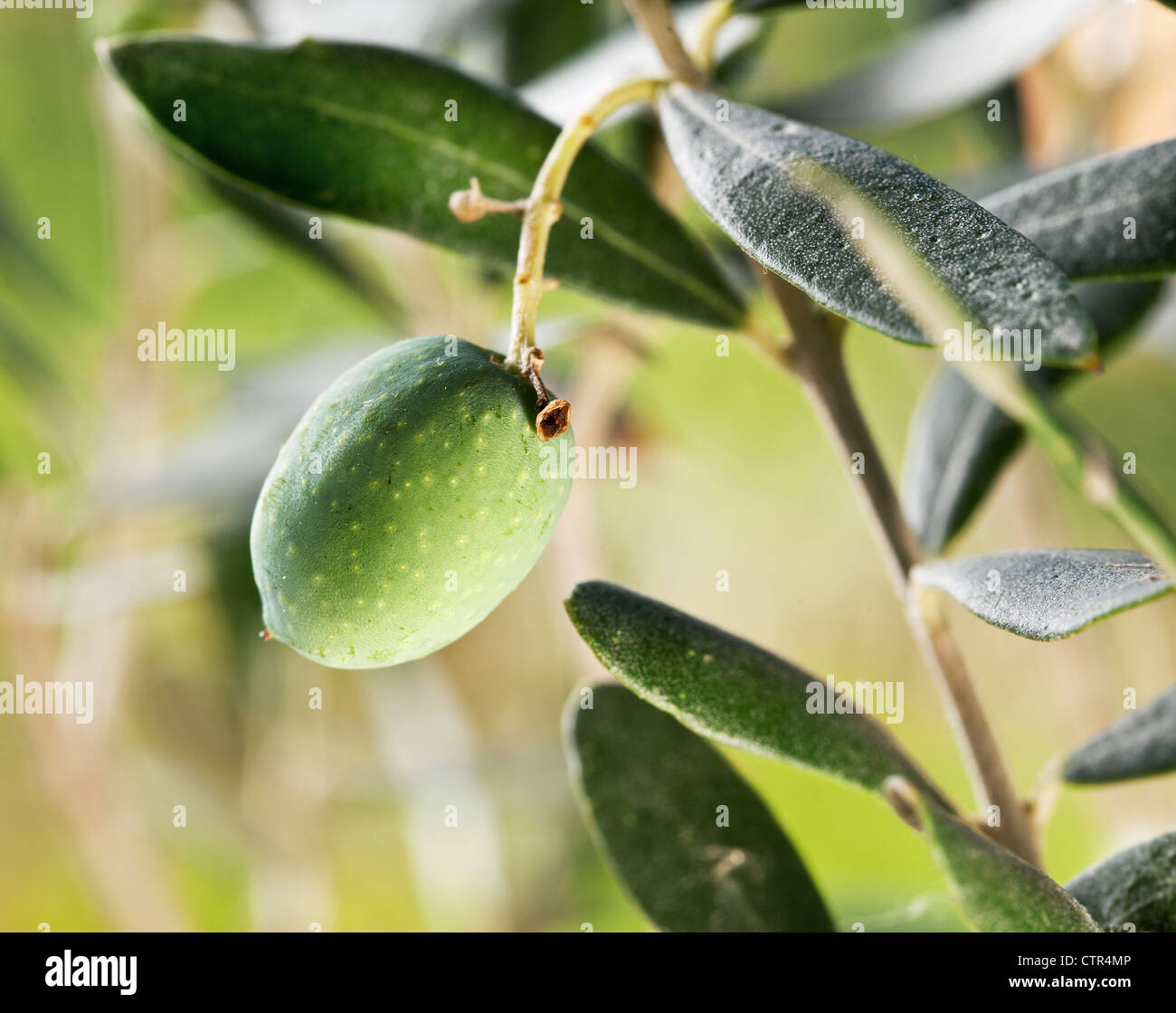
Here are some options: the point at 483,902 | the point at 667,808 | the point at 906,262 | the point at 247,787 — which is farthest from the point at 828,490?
the point at 906,262

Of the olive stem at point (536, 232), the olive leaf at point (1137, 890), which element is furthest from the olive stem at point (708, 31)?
the olive leaf at point (1137, 890)

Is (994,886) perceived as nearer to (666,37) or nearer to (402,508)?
(402,508)
